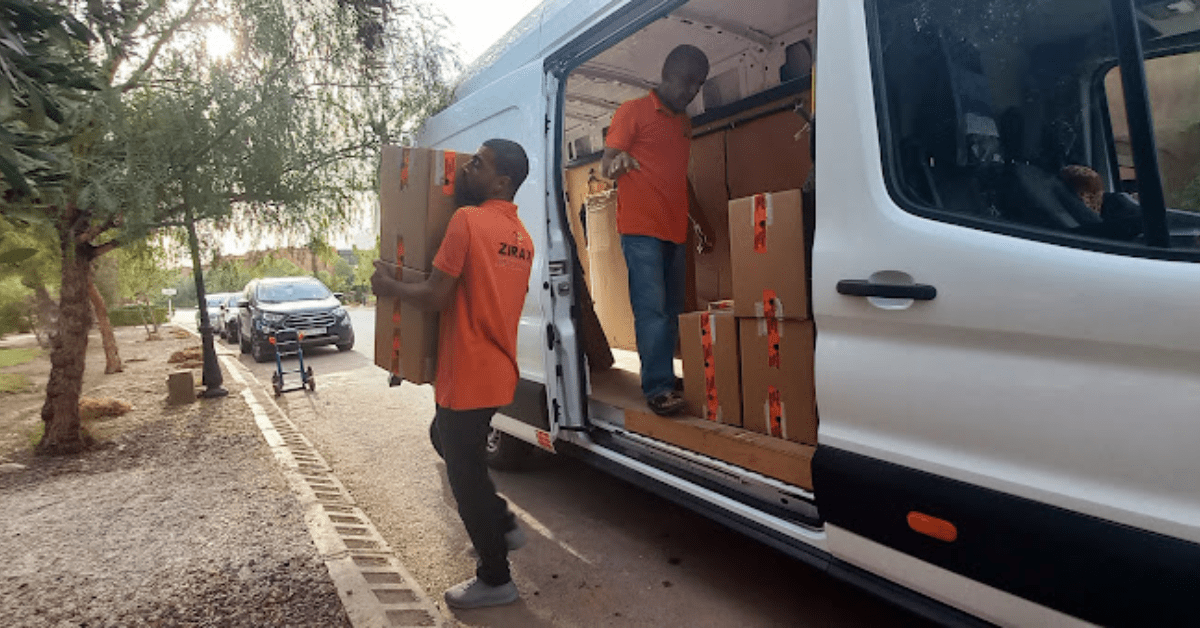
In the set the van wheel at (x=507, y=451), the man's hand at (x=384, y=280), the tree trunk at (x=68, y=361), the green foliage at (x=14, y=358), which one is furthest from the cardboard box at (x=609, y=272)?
the green foliage at (x=14, y=358)

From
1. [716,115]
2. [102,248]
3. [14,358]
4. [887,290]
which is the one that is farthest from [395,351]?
[14,358]

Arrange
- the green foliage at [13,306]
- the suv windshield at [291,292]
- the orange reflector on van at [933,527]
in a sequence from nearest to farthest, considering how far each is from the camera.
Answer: the orange reflector on van at [933,527] → the green foliage at [13,306] → the suv windshield at [291,292]

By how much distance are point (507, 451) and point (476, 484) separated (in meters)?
1.72

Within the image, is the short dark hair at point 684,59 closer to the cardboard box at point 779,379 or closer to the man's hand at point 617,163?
the man's hand at point 617,163

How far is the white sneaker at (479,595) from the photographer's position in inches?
108

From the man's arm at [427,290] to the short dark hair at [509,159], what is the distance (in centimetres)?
49

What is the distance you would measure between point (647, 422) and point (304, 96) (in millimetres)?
4260

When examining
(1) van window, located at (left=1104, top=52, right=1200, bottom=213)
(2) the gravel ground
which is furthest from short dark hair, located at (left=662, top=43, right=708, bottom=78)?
(2) the gravel ground

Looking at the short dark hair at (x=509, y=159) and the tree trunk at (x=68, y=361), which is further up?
the short dark hair at (x=509, y=159)

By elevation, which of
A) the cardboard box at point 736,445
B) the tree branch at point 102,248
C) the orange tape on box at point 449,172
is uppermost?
the tree branch at point 102,248

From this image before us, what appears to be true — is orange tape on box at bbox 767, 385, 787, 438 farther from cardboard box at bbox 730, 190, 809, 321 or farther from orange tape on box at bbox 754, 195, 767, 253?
orange tape on box at bbox 754, 195, 767, 253

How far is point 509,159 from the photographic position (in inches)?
105

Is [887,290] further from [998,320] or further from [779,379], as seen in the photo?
[779,379]

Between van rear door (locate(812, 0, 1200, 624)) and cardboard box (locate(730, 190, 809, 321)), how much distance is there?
9.0 inches
